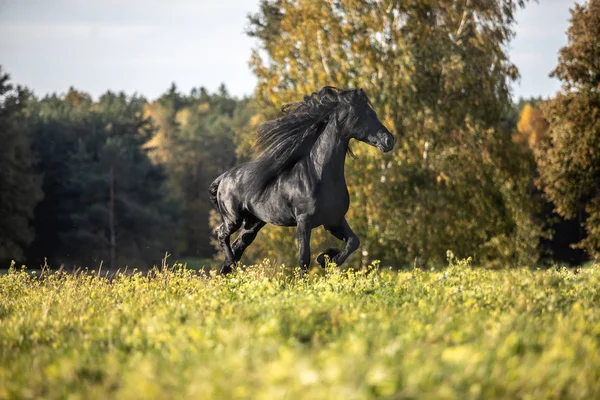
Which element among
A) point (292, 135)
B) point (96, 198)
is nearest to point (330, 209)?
point (292, 135)

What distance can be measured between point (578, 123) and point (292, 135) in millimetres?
19670

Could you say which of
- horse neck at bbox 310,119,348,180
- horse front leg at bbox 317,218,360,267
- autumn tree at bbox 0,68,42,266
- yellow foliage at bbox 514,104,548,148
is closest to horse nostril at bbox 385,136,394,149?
horse neck at bbox 310,119,348,180

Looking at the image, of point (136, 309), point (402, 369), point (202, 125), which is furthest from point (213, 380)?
point (202, 125)

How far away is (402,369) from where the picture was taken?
4.80m

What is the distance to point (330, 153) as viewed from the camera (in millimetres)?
10188

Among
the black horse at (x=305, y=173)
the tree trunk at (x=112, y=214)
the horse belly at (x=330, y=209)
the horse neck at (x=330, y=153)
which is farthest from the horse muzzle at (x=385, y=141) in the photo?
the tree trunk at (x=112, y=214)

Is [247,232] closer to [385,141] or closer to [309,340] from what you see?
[385,141]

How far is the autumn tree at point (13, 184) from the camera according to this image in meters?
39.8

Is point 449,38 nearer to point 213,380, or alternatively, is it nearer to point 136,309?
point 136,309

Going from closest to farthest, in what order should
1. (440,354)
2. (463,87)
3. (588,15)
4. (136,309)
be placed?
(440,354)
(136,309)
(463,87)
(588,15)

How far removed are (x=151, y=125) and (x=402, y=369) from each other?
189ft

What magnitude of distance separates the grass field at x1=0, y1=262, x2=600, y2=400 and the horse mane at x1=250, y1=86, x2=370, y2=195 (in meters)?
1.67

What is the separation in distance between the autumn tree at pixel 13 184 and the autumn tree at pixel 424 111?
18.8 m

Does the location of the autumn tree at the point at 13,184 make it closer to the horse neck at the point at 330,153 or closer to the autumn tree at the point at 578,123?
the autumn tree at the point at 578,123
